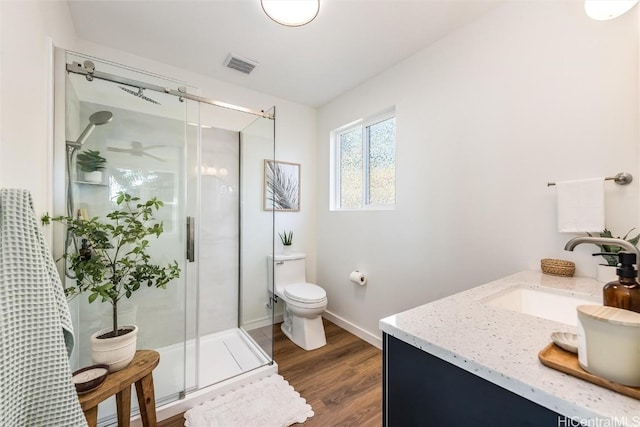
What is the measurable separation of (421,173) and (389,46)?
3.21 ft

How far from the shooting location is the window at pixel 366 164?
230 centimetres

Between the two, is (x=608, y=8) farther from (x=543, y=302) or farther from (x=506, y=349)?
(x=506, y=349)

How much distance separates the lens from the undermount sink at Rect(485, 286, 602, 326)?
3.21 feet

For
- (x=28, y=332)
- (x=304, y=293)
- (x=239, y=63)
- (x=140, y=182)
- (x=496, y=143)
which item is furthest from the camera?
(x=304, y=293)

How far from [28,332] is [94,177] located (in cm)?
125

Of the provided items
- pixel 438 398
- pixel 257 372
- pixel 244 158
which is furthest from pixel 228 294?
pixel 438 398

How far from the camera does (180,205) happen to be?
1.84m

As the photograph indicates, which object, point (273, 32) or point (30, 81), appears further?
point (273, 32)

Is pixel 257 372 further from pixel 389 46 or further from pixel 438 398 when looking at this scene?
pixel 389 46

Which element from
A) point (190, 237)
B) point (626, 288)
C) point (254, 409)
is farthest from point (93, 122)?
point (626, 288)

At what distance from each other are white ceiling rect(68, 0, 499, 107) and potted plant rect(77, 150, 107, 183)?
2.93 ft

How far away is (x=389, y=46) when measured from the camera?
1.90 meters

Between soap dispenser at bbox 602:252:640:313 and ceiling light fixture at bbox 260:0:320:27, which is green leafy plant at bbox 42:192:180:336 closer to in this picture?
ceiling light fixture at bbox 260:0:320:27

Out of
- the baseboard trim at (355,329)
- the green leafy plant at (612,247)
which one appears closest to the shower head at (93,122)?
the baseboard trim at (355,329)
